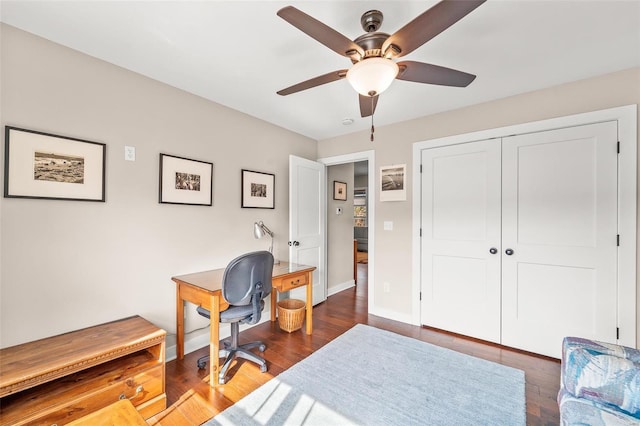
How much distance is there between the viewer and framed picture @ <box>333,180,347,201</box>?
14.4 ft

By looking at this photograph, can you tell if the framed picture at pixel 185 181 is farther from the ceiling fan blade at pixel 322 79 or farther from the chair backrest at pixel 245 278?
the ceiling fan blade at pixel 322 79

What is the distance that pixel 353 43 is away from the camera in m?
1.31

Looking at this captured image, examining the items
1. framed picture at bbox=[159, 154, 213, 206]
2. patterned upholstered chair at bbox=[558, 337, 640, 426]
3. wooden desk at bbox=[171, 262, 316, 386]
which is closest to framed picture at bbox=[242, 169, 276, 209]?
framed picture at bbox=[159, 154, 213, 206]

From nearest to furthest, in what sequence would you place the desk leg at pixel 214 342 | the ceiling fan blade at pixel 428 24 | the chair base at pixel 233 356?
the ceiling fan blade at pixel 428 24 → the desk leg at pixel 214 342 → the chair base at pixel 233 356

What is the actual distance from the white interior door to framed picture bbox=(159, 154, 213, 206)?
1.03 meters

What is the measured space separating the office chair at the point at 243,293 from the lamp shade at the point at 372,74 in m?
1.38

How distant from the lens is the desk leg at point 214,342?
1.96 meters

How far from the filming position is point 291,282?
2732 millimetres

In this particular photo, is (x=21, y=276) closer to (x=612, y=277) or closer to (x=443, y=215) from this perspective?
(x=443, y=215)

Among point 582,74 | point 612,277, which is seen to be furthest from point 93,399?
point 582,74

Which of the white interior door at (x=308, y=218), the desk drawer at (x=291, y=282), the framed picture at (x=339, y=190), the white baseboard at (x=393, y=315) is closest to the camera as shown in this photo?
the desk drawer at (x=291, y=282)

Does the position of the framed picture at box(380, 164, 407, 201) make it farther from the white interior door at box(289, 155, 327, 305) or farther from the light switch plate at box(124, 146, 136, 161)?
the light switch plate at box(124, 146, 136, 161)

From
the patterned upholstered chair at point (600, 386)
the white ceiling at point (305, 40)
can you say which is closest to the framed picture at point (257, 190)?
the white ceiling at point (305, 40)

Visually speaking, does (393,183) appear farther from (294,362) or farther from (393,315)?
(294,362)
